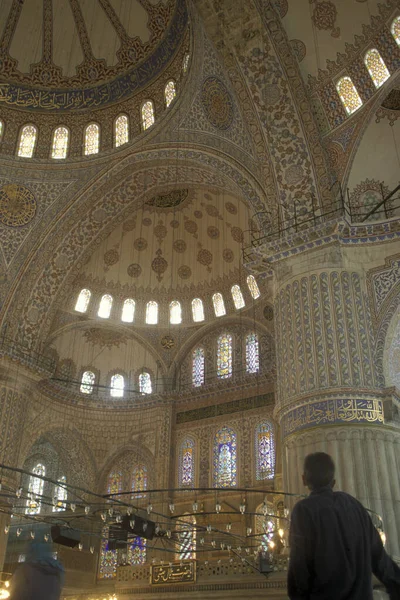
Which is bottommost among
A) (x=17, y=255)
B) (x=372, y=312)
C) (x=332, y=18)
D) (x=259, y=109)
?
(x=372, y=312)

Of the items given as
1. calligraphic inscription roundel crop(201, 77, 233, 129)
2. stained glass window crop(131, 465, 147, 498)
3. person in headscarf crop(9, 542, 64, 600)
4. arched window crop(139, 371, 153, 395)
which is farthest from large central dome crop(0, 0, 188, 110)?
person in headscarf crop(9, 542, 64, 600)

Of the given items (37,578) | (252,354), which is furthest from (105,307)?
(37,578)

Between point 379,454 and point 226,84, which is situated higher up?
point 226,84

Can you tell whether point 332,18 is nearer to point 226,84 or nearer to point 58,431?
point 226,84

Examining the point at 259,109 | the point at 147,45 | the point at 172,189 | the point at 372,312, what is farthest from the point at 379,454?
the point at 147,45

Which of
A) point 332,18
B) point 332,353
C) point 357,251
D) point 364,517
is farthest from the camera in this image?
point 332,18

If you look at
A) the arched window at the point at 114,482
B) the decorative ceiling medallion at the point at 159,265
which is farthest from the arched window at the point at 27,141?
the arched window at the point at 114,482

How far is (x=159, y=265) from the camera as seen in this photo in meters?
17.9

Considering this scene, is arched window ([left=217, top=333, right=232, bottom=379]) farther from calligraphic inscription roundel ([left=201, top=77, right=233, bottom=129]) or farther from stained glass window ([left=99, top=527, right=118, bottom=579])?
calligraphic inscription roundel ([left=201, top=77, right=233, bottom=129])

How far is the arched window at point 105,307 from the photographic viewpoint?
1764 centimetres

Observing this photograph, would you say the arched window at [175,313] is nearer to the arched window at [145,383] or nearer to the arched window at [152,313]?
the arched window at [152,313]

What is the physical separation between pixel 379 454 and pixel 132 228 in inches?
420

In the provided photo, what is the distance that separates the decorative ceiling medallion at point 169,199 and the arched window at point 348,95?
19.8ft

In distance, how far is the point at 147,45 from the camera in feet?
48.7
